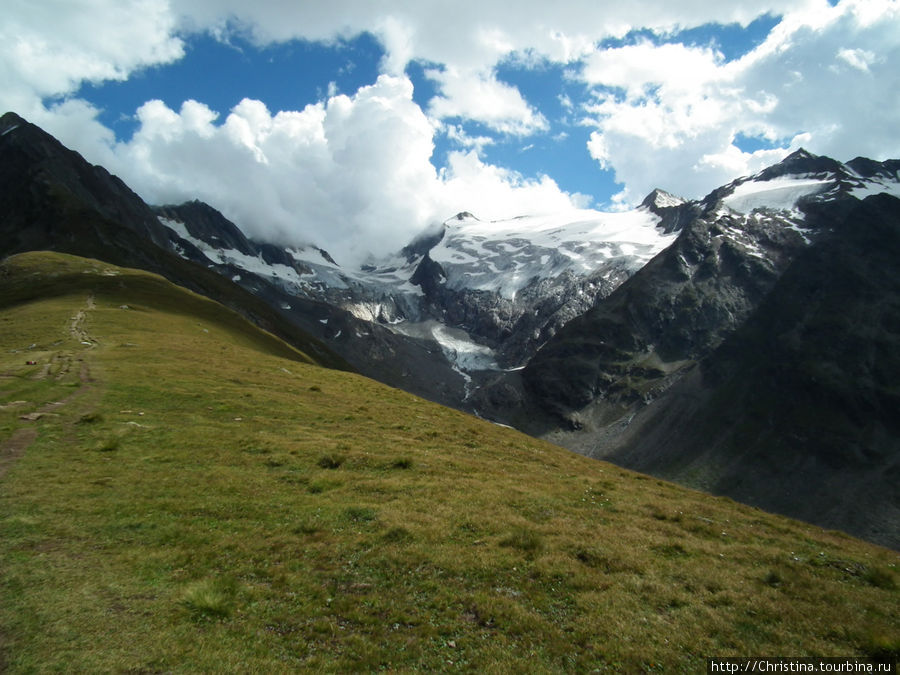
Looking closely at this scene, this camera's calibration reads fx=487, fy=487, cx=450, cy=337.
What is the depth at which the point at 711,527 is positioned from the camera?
19203 millimetres

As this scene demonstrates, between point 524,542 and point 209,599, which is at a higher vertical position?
point 524,542

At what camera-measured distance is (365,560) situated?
45.5ft

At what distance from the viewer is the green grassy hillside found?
1025cm

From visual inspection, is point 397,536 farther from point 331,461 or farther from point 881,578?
point 881,578

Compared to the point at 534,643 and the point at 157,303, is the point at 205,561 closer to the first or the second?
the point at 534,643

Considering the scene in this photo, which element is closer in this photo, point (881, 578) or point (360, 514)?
point (881, 578)

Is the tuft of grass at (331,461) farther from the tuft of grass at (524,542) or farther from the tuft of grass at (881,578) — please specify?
the tuft of grass at (881,578)

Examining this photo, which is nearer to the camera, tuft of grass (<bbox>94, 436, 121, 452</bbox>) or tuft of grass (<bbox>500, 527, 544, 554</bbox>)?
tuft of grass (<bbox>500, 527, 544, 554</bbox>)

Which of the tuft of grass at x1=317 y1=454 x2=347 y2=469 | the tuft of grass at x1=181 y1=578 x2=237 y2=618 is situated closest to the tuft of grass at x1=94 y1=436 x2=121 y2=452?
the tuft of grass at x1=317 y1=454 x2=347 y2=469

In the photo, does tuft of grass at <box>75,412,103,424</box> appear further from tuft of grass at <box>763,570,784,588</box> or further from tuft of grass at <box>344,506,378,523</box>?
tuft of grass at <box>763,570,784,588</box>

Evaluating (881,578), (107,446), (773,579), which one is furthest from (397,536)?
(881,578)

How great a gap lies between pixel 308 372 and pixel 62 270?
82.6 meters

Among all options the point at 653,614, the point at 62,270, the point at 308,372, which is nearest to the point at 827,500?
the point at 308,372

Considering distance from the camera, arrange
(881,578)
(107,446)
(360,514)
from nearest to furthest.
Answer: (881,578)
(360,514)
(107,446)
